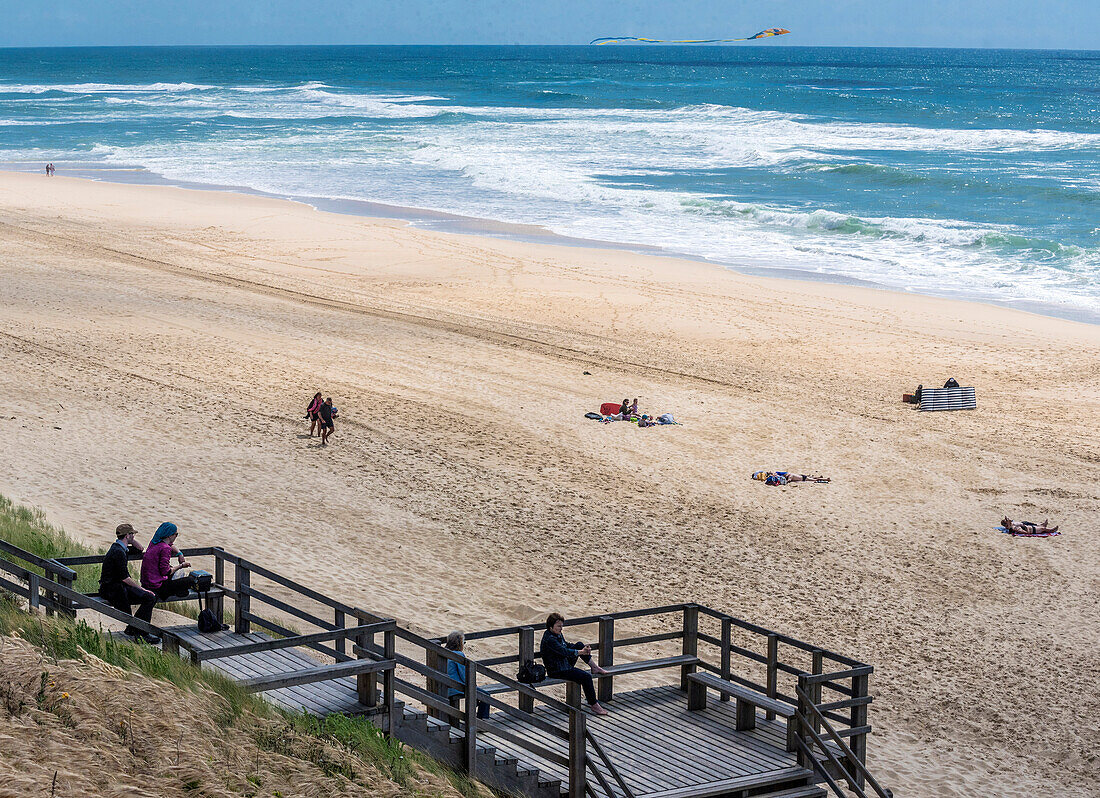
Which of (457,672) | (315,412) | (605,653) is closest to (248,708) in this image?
(457,672)

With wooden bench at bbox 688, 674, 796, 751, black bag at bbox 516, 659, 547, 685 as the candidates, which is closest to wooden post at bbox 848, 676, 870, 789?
wooden bench at bbox 688, 674, 796, 751

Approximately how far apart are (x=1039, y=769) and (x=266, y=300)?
20.4 metres

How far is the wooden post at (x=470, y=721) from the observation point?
7.45 metres

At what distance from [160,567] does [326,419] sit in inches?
320

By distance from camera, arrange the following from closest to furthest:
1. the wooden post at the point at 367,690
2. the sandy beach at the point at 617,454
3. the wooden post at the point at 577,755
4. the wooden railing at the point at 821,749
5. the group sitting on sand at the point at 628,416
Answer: the wooden post at the point at 367,690
the wooden post at the point at 577,755
the wooden railing at the point at 821,749
the sandy beach at the point at 617,454
the group sitting on sand at the point at 628,416

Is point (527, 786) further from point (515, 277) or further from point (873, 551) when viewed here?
point (515, 277)

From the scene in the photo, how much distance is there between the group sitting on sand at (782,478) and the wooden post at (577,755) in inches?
383

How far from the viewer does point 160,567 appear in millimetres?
9133

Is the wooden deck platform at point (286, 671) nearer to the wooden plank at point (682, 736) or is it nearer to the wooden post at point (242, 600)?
the wooden post at point (242, 600)

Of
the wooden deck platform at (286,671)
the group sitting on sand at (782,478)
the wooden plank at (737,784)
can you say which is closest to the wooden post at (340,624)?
the wooden deck platform at (286,671)

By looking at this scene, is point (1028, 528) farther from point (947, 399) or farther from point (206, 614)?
point (206, 614)

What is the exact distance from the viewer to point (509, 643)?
38.8 ft

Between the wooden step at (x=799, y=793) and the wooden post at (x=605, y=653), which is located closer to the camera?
the wooden step at (x=799, y=793)

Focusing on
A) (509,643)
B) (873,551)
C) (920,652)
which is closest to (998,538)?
(873,551)
